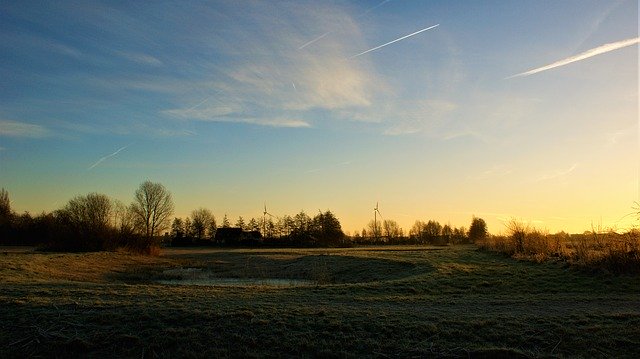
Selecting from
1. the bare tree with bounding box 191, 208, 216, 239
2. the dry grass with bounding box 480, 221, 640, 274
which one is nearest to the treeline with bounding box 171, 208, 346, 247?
the bare tree with bounding box 191, 208, 216, 239

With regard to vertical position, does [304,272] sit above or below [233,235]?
below

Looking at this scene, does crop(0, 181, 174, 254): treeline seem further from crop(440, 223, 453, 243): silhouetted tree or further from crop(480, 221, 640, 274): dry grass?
crop(440, 223, 453, 243): silhouetted tree

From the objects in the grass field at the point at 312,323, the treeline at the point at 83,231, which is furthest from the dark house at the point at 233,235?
the grass field at the point at 312,323

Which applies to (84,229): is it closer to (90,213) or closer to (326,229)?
(90,213)

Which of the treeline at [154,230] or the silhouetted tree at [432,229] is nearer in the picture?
the treeline at [154,230]

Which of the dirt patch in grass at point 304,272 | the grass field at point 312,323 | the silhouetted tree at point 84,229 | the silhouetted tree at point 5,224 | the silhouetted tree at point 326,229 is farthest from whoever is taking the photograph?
the silhouetted tree at point 326,229

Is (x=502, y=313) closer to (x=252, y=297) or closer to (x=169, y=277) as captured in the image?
(x=252, y=297)

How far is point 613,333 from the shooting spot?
1235cm

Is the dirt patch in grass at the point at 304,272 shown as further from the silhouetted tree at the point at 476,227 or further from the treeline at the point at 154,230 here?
the silhouetted tree at the point at 476,227

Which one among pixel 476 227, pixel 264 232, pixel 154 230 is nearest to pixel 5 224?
pixel 154 230

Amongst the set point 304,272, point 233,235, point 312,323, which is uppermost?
point 233,235

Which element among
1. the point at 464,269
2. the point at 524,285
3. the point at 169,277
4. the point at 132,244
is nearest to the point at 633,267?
the point at 524,285

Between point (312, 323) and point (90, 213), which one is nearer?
point (312, 323)

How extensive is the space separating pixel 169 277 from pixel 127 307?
2251 cm
